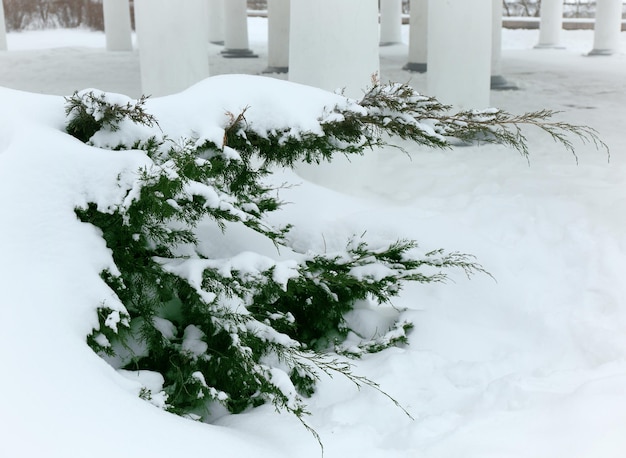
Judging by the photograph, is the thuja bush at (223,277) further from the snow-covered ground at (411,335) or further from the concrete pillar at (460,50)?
the concrete pillar at (460,50)

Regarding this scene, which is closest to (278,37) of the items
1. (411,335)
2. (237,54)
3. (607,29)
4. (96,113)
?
(237,54)

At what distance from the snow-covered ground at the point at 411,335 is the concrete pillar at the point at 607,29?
14566 millimetres

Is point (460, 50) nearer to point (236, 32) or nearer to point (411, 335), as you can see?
point (411, 335)

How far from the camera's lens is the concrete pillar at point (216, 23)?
24.5 m

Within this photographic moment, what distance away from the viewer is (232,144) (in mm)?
4109

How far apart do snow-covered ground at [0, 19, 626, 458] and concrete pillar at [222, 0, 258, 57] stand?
13.8m

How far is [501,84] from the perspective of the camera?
13789mm

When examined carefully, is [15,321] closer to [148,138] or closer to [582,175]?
[148,138]

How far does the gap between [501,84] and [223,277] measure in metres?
11.2

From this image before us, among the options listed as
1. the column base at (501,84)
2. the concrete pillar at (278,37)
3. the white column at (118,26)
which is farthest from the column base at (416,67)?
the white column at (118,26)

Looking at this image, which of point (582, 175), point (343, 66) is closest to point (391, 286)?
point (343, 66)

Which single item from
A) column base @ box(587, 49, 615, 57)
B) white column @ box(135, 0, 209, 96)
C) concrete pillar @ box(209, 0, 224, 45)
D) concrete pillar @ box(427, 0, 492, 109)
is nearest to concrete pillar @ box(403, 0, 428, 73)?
column base @ box(587, 49, 615, 57)

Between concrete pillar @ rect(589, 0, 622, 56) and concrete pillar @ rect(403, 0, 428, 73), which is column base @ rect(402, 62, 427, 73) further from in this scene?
concrete pillar @ rect(589, 0, 622, 56)

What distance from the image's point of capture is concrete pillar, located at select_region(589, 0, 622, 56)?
19.9 meters
